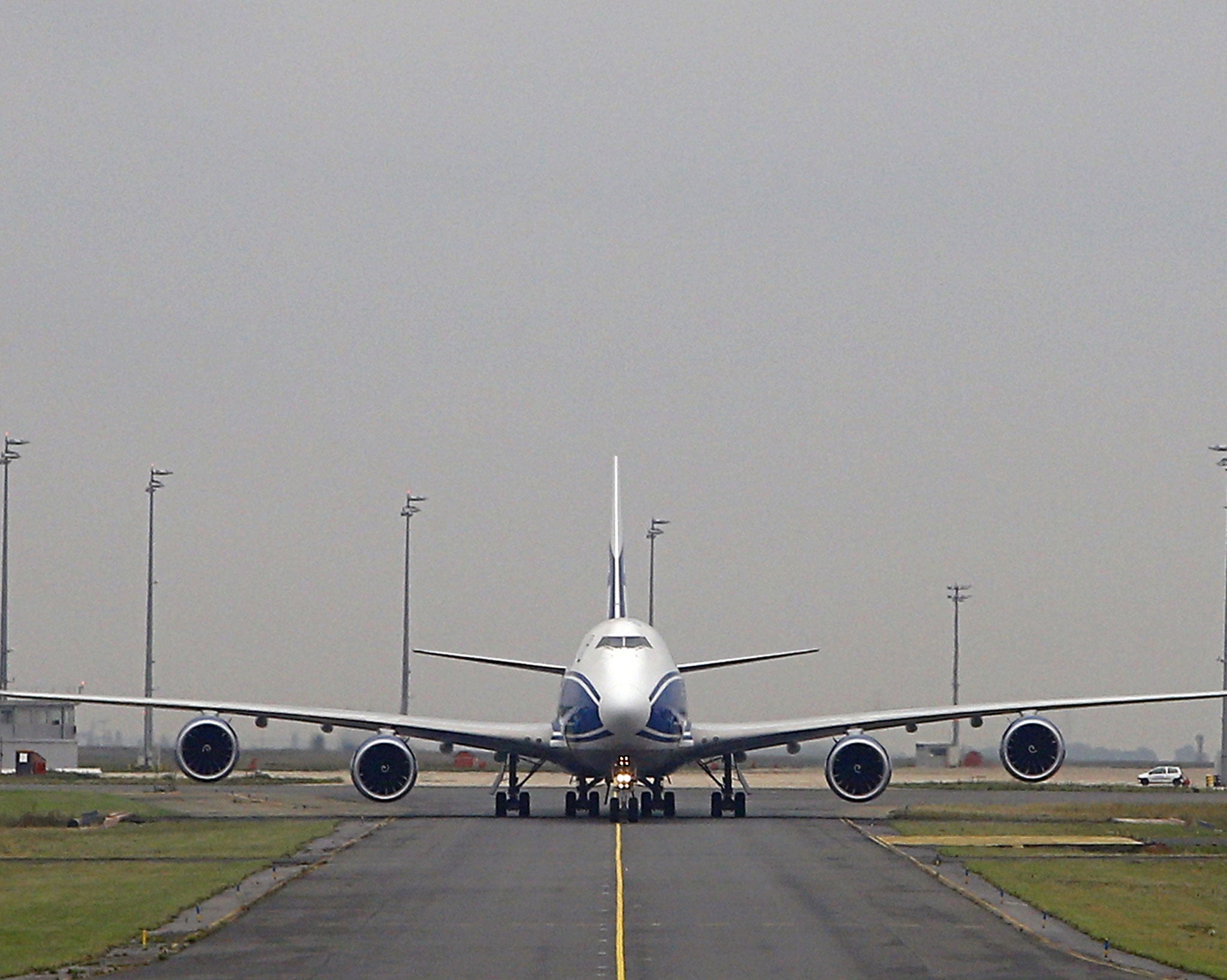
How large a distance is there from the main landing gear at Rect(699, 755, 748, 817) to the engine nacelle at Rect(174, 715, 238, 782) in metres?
12.5

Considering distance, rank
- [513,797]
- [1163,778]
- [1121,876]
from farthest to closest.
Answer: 1. [1163,778]
2. [513,797]
3. [1121,876]

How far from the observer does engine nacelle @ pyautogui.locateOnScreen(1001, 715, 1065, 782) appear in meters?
55.3

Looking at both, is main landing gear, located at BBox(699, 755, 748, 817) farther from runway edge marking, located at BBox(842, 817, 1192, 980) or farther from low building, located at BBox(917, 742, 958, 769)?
low building, located at BBox(917, 742, 958, 769)

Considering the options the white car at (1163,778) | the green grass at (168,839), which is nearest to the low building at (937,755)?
the white car at (1163,778)

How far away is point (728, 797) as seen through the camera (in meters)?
59.9

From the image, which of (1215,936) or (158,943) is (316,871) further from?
(1215,936)

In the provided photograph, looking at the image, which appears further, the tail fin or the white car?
the white car

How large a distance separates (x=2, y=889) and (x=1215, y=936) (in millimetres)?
18993

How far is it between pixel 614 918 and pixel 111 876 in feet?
36.7

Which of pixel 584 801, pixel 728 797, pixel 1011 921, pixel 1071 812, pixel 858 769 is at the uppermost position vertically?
pixel 858 769

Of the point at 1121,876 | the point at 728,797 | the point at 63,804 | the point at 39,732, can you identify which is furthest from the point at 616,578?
the point at 39,732

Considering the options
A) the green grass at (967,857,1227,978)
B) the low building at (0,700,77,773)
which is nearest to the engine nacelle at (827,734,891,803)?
the green grass at (967,857,1227,978)

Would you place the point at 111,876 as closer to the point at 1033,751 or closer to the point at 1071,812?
the point at 1033,751

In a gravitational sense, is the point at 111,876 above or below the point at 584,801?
below
